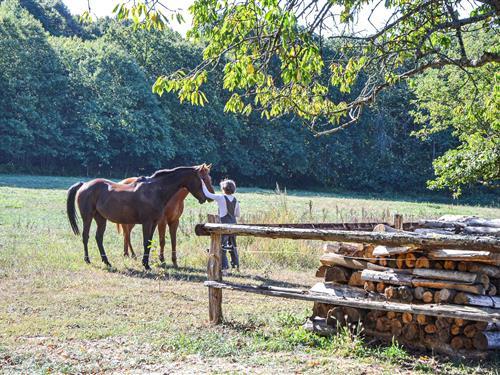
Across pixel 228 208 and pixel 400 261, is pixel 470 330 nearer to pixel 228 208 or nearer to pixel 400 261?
pixel 400 261

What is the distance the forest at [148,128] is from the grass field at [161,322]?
102 ft

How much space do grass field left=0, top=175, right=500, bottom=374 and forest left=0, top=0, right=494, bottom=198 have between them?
31.0 m

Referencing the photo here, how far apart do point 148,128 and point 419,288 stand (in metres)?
40.7

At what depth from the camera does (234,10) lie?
8.02 meters

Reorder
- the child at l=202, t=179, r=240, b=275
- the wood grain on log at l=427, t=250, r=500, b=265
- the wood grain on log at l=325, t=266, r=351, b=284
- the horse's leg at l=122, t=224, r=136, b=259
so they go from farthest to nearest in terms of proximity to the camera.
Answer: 1. the horse's leg at l=122, t=224, r=136, b=259
2. the child at l=202, t=179, r=240, b=275
3. the wood grain on log at l=325, t=266, r=351, b=284
4. the wood grain on log at l=427, t=250, r=500, b=265

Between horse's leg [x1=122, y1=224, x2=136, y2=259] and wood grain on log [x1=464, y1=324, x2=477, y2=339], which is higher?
horse's leg [x1=122, y1=224, x2=136, y2=259]

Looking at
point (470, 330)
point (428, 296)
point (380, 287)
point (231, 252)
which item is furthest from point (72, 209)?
point (470, 330)

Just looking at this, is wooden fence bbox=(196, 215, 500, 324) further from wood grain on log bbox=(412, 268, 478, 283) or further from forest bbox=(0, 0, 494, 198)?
forest bbox=(0, 0, 494, 198)

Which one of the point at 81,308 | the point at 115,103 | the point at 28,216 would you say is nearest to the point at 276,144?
the point at 115,103

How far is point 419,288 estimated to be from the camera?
6.85 m

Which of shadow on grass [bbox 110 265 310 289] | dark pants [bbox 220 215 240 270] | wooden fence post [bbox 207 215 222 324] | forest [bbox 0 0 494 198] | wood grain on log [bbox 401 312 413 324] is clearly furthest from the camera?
forest [bbox 0 0 494 198]

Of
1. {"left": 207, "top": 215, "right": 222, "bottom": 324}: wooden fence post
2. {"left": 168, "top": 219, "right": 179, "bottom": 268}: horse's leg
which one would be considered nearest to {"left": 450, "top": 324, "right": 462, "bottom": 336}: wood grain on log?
{"left": 207, "top": 215, "right": 222, "bottom": 324}: wooden fence post

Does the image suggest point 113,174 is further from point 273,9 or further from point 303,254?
point 273,9

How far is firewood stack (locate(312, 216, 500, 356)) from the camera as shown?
652 cm
